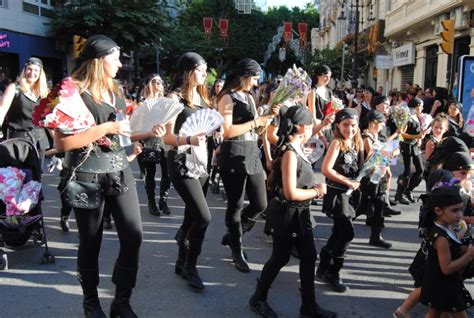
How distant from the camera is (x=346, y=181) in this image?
409cm

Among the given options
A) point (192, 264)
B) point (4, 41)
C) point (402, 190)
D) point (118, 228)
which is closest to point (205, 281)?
point (192, 264)

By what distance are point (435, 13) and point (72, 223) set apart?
15660 mm

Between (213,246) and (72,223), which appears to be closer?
(213,246)

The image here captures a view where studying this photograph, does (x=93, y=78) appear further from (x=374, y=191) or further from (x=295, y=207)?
(x=374, y=191)

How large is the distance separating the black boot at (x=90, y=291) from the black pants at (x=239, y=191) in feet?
4.93

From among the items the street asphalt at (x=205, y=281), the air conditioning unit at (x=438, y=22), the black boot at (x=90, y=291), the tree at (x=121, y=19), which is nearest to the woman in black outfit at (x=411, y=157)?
the street asphalt at (x=205, y=281)

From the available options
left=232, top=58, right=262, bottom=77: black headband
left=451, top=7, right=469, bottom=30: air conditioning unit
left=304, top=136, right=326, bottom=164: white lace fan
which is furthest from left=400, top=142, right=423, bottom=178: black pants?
left=451, top=7, right=469, bottom=30: air conditioning unit

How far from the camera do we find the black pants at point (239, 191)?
434 centimetres

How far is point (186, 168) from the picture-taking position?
396 centimetres

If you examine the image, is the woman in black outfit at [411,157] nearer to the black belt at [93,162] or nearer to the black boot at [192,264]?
the black boot at [192,264]

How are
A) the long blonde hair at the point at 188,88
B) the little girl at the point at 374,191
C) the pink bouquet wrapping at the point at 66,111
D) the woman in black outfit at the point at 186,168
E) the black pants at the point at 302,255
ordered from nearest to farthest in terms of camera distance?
the pink bouquet wrapping at the point at 66,111
the black pants at the point at 302,255
the woman in black outfit at the point at 186,168
the long blonde hair at the point at 188,88
the little girl at the point at 374,191

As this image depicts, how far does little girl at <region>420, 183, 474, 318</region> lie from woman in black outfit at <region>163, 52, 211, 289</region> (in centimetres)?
177

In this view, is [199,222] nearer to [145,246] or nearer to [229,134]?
[229,134]

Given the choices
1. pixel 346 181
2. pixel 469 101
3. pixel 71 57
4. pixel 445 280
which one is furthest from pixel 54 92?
pixel 71 57
